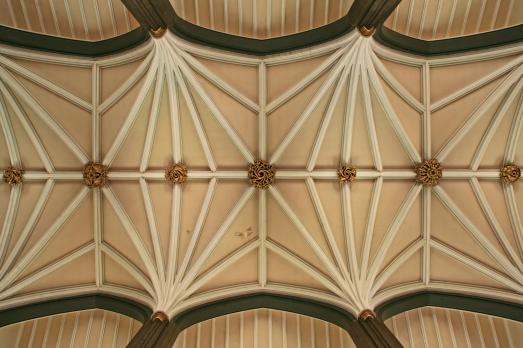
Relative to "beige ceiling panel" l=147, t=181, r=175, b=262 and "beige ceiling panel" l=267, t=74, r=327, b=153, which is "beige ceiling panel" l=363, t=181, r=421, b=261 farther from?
"beige ceiling panel" l=147, t=181, r=175, b=262

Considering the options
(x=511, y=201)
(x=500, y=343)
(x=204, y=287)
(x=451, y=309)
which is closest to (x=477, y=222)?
(x=511, y=201)

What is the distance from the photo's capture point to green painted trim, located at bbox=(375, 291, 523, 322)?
9.30 meters

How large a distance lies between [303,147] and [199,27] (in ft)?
12.3

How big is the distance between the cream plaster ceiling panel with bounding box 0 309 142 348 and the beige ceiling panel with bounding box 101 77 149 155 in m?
4.25

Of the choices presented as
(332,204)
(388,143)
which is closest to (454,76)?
(388,143)

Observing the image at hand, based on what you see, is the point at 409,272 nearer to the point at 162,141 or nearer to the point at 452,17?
the point at 452,17

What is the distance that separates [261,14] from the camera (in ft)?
31.5

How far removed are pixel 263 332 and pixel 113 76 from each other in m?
7.37

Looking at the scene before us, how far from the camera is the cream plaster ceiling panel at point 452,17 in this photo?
30.1 ft

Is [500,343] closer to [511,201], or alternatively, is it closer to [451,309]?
[451,309]

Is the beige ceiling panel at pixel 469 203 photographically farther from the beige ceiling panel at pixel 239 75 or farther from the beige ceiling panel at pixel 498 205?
the beige ceiling panel at pixel 239 75

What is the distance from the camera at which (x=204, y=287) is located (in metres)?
10.0

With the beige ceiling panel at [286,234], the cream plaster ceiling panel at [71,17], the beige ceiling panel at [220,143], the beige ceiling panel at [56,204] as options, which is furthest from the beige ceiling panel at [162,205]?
the cream plaster ceiling panel at [71,17]

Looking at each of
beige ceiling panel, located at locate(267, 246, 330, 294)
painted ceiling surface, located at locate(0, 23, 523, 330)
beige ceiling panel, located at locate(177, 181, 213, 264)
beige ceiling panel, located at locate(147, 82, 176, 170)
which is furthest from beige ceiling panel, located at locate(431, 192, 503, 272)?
beige ceiling panel, located at locate(147, 82, 176, 170)
